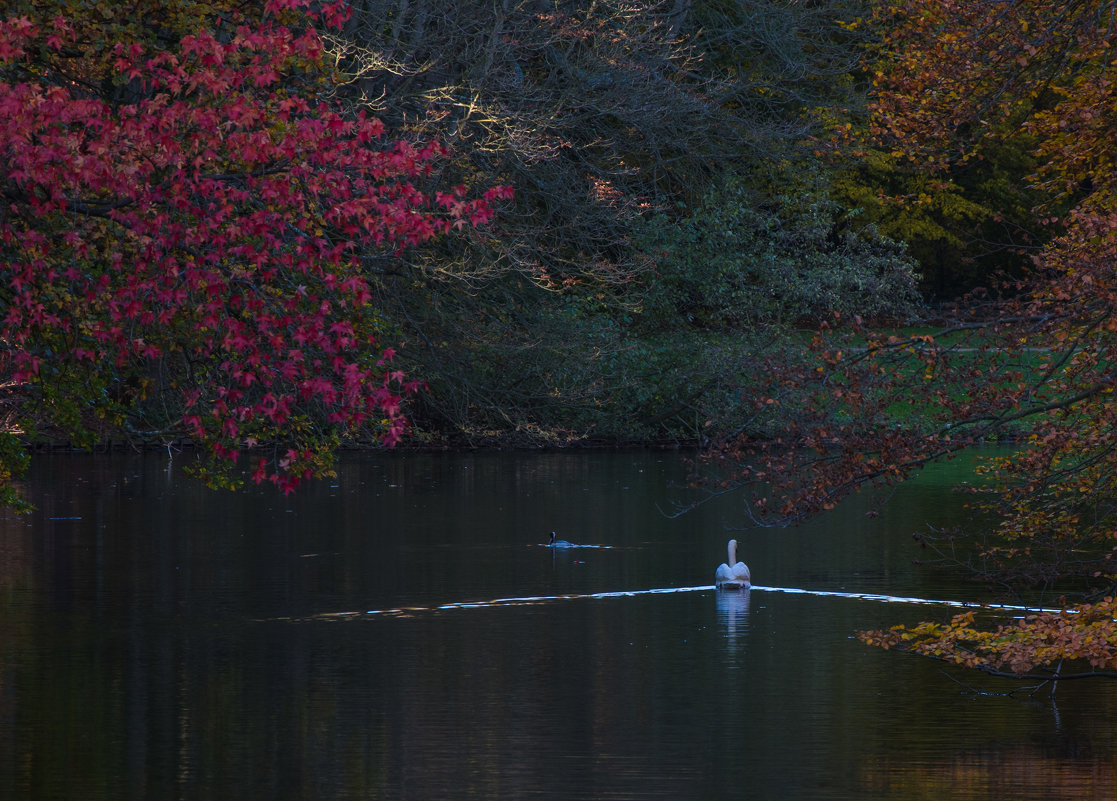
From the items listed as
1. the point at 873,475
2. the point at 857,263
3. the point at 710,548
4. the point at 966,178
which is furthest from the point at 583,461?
the point at 966,178

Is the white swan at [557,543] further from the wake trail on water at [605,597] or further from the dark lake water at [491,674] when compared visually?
the wake trail on water at [605,597]

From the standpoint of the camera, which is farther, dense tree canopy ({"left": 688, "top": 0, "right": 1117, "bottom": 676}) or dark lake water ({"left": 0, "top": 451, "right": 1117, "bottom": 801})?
dense tree canopy ({"left": 688, "top": 0, "right": 1117, "bottom": 676})

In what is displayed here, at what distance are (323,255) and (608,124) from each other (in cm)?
2587

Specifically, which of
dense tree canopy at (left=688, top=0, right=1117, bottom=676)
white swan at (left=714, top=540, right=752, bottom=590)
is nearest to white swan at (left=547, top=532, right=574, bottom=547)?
white swan at (left=714, top=540, right=752, bottom=590)

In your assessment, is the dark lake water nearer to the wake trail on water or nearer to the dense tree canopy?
the wake trail on water

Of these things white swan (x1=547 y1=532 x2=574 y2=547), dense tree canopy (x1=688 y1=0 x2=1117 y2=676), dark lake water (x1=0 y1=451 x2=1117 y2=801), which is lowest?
dark lake water (x1=0 y1=451 x2=1117 y2=801)

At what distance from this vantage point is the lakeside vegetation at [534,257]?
35.3ft

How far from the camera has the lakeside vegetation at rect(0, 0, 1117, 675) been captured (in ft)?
35.3

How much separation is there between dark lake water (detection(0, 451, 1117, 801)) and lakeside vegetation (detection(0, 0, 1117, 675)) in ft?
3.43

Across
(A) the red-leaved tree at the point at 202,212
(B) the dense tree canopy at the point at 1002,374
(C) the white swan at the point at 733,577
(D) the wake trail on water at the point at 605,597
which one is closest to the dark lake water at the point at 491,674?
(D) the wake trail on water at the point at 605,597

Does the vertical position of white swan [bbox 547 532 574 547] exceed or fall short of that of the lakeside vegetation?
it falls short

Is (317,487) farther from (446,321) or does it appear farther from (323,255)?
(323,255)

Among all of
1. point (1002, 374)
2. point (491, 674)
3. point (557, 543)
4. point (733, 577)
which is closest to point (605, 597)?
point (733, 577)

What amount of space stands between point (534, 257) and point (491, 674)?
21.8 m
